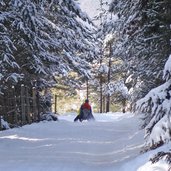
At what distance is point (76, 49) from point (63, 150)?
30.4ft

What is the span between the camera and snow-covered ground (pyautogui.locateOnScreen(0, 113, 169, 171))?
375 inches

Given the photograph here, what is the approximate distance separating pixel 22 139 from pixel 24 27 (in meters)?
3.36

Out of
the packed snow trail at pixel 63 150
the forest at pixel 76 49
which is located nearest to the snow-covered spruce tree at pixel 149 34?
the forest at pixel 76 49

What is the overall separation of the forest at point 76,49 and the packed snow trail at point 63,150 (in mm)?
951

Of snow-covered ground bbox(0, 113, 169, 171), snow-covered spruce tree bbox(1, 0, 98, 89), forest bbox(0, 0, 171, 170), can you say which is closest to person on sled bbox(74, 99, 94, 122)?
forest bbox(0, 0, 171, 170)

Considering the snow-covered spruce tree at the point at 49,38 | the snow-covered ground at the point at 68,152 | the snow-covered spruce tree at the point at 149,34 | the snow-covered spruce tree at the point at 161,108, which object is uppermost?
the snow-covered spruce tree at the point at 49,38

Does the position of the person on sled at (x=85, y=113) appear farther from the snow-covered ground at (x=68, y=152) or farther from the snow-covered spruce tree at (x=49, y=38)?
the snow-covered ground at (x=68, y=152)

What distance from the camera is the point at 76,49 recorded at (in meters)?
20.9

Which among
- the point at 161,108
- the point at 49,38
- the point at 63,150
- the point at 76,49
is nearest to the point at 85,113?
the point at 76,49

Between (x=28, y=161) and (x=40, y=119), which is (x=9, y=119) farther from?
(x=28, y=161)

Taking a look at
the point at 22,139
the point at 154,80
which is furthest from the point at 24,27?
the point at 154,80

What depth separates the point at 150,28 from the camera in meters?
10.8

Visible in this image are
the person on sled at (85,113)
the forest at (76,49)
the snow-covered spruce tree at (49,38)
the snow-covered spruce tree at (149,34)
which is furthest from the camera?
the person on sled at (85,113)

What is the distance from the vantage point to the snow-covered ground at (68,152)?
9516mm
